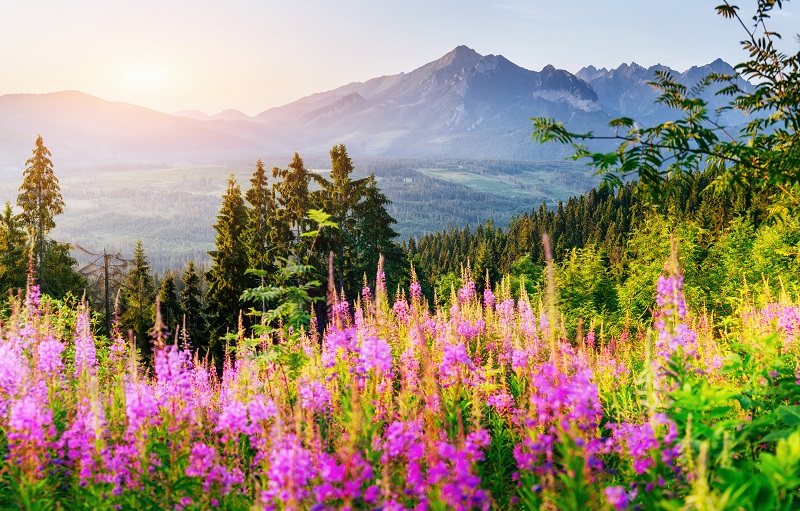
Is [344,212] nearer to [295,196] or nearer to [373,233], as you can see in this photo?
[373,233]

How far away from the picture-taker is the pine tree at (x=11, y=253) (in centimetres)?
3047

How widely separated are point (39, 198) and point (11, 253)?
152 inches

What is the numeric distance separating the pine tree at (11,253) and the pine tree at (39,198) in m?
1.05

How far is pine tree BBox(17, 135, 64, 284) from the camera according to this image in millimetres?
30812

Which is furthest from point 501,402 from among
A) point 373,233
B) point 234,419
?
point 373,233

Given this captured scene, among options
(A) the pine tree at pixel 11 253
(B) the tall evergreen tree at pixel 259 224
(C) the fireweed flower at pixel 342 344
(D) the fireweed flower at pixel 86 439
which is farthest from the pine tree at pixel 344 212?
(D) the fireweed flower at pixel 86 439

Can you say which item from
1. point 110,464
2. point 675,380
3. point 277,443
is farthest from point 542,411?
point 110,464

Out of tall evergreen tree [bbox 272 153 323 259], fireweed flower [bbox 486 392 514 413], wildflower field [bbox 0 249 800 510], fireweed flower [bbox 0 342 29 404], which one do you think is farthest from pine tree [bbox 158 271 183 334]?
fireweed flower [bbox 486 392 514 413]

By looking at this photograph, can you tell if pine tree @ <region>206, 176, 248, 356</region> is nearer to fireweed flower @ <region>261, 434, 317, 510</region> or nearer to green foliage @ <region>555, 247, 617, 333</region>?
green foliage @ <region>555, 247, 617, 333</region>

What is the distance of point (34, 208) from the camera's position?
102 feet

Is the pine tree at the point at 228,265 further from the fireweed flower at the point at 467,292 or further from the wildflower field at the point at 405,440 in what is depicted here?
the wildflower field at the point at 405,440

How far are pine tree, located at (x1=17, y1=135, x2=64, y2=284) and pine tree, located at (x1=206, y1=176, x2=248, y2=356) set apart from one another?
399 inches

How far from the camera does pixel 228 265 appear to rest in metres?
33.6

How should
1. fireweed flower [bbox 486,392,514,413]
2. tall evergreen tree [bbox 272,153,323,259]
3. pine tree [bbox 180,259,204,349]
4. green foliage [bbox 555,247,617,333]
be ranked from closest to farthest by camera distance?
fireweed flower [bbox 486,392,514,413] → green foliage [bbox 555,247,617,333] → tall evergreen tree [bbox 272,153,323,259] → pine tree [bbox 180,259,204,349]
